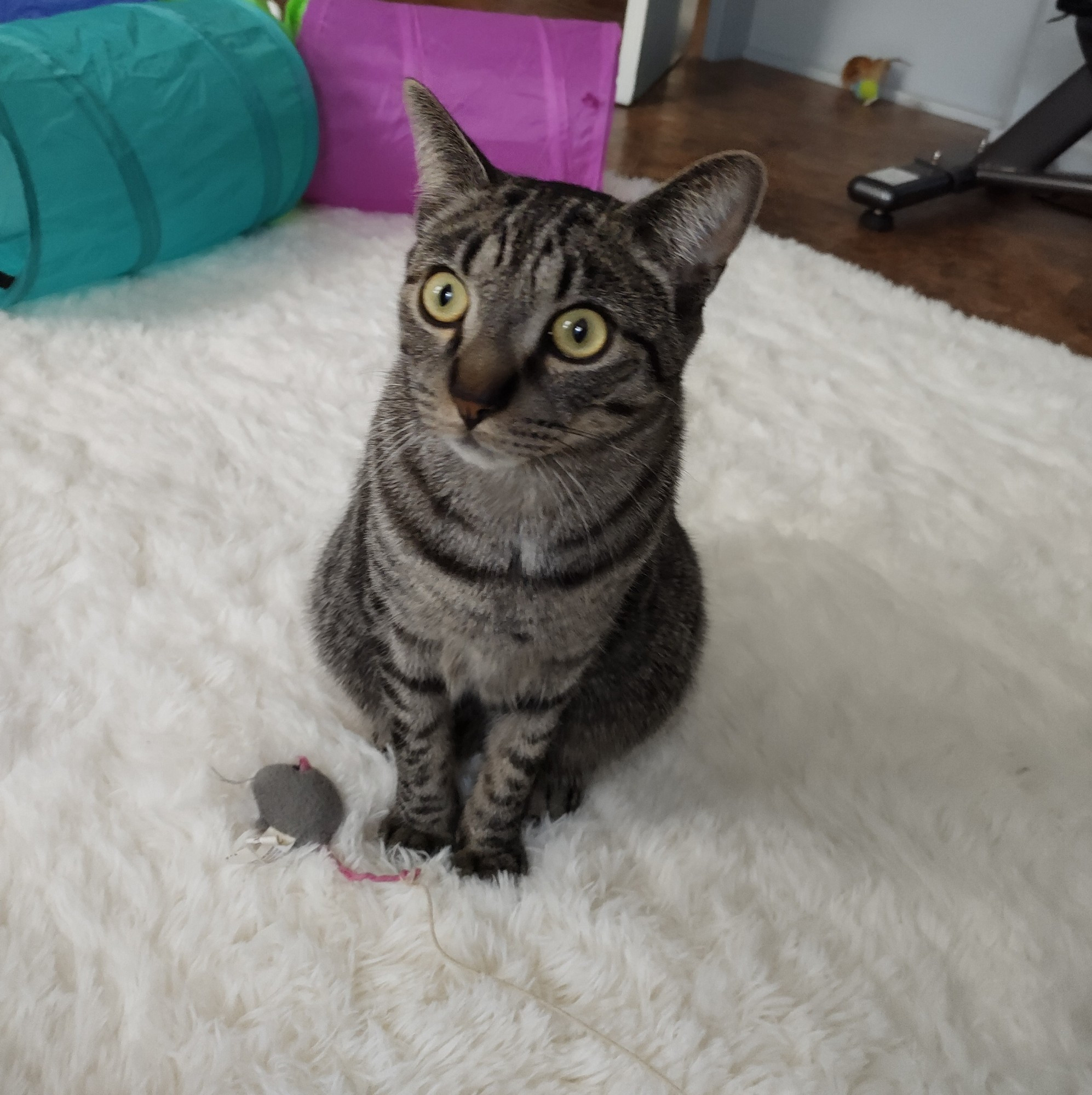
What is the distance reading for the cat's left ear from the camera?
28.2 inches

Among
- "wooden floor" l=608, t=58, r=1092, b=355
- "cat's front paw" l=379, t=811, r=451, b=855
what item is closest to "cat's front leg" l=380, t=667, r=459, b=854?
"cat's front paw" l=379, t=811, r=451, b=855

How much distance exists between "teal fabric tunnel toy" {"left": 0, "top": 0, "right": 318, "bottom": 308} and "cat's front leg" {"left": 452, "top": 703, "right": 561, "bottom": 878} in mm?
1224

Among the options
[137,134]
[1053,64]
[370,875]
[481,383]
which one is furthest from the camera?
[1053,64]

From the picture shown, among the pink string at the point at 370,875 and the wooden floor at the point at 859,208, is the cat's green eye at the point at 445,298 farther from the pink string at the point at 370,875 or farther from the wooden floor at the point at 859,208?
the wooden floor at the point at 859,208

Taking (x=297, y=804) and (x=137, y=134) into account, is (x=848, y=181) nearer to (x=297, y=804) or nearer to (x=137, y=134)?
(x=137, y=134)

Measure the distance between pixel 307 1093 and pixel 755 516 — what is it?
100cm

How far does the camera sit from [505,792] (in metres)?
0.96

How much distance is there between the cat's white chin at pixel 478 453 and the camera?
0.71m

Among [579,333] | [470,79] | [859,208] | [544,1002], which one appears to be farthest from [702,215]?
[859,208]

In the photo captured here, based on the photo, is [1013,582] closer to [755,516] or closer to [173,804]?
[755,516]

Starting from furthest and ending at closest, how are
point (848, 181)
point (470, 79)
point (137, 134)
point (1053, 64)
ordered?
1. point (1053, 64)
2. point (848, 181)
3. point (470, 79)
4. point (137, 134)

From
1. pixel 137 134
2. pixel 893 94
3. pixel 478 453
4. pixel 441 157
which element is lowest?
pixel 893 94

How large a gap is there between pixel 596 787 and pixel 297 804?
12.8 inches

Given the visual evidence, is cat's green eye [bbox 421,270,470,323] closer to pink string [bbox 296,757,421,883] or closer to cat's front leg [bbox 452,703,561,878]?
cat's front leg [bbox 452,703,561,878]
